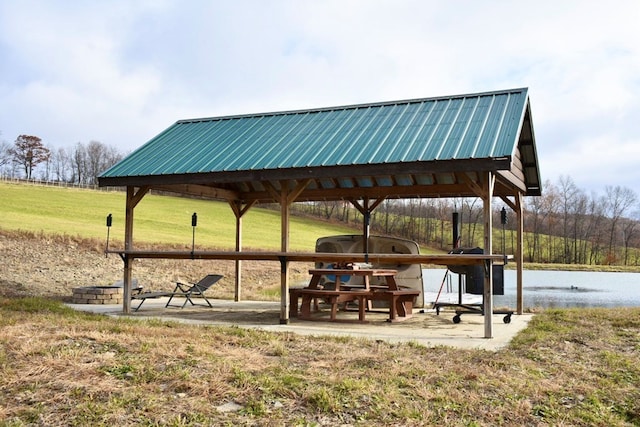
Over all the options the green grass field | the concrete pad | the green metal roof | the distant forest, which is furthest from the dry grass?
the distant forest

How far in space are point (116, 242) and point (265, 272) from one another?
6463 millimetres

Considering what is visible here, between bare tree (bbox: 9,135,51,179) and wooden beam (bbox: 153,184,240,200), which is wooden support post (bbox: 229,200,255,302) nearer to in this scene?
wooden beam (bbox: 153,184,240,200)

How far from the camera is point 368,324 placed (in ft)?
36.6

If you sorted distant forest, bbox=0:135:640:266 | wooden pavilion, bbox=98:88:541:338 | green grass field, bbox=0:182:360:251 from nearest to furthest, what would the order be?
wooden pavilion, bbox=98:88:541:338 → green grass field, bbox=0:182:360:251 → distant forest, bbox=0:135:640:266

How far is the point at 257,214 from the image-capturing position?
186 feet

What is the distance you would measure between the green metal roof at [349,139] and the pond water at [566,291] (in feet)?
23.3

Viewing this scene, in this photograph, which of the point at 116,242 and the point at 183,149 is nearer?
the point at 183,149

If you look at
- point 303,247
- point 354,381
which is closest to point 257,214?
point 303,247

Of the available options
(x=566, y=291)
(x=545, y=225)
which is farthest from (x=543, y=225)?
(x=566, y=291)

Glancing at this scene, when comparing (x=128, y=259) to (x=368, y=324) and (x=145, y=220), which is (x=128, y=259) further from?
(x=145, y=220)

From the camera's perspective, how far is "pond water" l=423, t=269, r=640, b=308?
65.5ft

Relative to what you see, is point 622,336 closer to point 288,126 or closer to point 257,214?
point 288,126

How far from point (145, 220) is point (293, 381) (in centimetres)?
3698

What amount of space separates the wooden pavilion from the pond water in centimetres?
585
